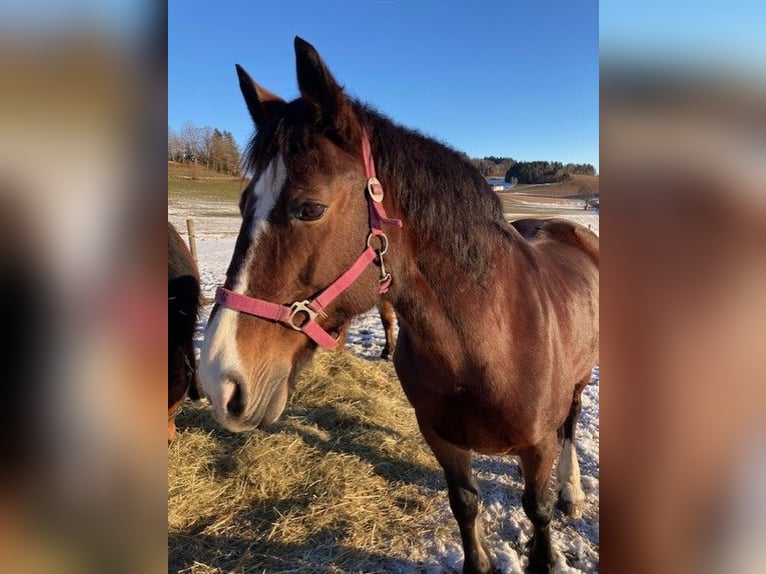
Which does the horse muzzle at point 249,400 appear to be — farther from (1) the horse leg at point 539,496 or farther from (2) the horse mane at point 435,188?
(1) the horse leg at point 539,496

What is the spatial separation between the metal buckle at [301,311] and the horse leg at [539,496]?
118cm

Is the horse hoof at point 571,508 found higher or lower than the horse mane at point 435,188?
lower

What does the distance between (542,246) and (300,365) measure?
179 cm

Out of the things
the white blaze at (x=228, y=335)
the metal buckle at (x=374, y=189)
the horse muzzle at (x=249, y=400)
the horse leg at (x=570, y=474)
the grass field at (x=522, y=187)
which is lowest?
the horse leg at (x=570, y=474)

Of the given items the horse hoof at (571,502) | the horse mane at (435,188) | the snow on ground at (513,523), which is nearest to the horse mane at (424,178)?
the horse mane at (435,188)

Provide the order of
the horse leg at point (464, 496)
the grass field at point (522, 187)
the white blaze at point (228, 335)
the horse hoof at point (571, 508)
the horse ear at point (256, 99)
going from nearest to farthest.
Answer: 1. the white blaze at point (228, 335)
2. the grass field at point (522, 187)
3. the horse ear at point (256, 99)
4. the horse leg at point (464, 496)
5. the horse hoof at point (571, 508)

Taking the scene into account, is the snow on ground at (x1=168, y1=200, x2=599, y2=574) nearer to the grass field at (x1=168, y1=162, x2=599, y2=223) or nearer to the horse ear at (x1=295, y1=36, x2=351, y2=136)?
the grass field at (x1=168, y1=162, x2=599, y2=223)

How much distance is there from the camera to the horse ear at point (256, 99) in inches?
57.3

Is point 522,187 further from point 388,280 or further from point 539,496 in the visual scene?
point 388,280

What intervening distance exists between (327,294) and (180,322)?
1.72 meters

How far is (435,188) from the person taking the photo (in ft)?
4.66

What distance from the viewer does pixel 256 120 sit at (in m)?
1.50

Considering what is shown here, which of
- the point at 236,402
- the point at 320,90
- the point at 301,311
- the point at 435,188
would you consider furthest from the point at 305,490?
the point at 320,90
